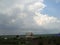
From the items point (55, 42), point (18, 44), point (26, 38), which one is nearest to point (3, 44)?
point (18, 44)

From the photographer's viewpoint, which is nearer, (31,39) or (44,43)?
(31,39)

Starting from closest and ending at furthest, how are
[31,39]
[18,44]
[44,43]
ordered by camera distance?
[31,39]
[44,43]
[18,44]

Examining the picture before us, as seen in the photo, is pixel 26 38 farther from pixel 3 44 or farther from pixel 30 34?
pixel 3 44

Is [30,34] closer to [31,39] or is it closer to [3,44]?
[31,39]

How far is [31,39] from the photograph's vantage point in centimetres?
2519

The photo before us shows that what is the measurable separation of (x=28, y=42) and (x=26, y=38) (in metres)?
0.63

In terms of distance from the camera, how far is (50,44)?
2805cm

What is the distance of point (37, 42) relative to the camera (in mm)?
25984

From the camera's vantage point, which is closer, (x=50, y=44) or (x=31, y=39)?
(x=31, y=39)

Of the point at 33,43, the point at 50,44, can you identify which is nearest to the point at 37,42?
the point at 33,43

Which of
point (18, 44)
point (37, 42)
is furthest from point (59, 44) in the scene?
point (18, 44)

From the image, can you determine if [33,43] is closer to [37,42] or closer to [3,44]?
[37,42]

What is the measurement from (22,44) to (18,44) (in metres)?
1.91

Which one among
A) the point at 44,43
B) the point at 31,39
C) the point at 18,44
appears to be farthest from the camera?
the point at 18,44
